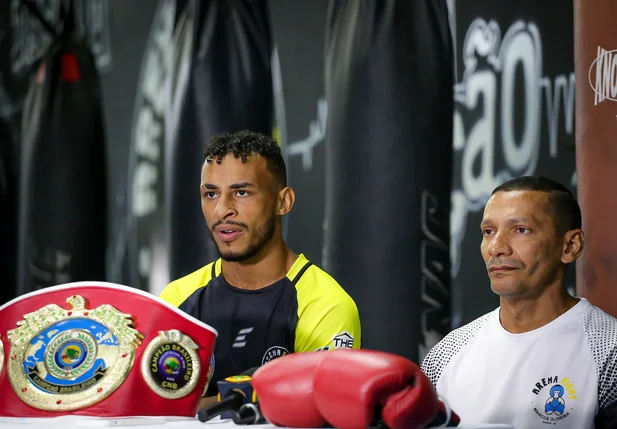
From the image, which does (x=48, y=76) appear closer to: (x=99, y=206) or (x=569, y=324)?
(x=99, y=206)

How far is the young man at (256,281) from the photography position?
1857mm

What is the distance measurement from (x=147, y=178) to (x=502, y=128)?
131cm

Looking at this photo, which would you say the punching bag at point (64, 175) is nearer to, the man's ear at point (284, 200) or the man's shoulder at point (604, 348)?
the man's ear at point (284, 200)

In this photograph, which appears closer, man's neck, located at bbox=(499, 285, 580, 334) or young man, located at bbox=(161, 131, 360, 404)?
man's neck, located at bbox=(499, 285, 580, 334)

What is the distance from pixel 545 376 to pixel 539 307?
14cm

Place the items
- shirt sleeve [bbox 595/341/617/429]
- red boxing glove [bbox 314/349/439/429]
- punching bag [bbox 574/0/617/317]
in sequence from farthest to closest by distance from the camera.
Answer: punching bag [bbox 574/0/617/317] → shirt sleeve [bbox 595/341/617/429] → red boxing glove [bbox 314/349/439/429]

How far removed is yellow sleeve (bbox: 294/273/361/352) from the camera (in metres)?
1.85

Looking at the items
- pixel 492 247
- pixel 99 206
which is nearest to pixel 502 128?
pixel 492 247

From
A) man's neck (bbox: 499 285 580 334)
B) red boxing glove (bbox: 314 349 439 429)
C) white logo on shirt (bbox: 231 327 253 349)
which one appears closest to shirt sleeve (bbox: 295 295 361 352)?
white logo on shirt (bbox: 231 327 253 349)

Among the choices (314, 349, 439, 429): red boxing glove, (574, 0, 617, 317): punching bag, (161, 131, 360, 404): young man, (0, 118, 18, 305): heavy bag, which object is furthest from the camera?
(0, 118, 18, 305): heavy bag

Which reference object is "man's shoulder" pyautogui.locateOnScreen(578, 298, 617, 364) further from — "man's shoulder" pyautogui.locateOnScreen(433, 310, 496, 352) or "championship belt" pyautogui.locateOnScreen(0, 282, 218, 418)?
"championship belt" pyautogui.locateOnScreen(0, 282, 218, 418)

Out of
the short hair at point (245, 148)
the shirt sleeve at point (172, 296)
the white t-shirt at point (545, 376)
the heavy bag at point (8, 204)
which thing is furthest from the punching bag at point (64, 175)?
the white t-shirt at point (545, 376)

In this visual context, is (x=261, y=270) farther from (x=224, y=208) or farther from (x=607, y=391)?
(x=607, y=391)

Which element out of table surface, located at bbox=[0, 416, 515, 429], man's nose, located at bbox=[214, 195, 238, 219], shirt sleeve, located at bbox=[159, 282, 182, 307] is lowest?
table surface, located at bbox=[0, 416, 515, 429]
